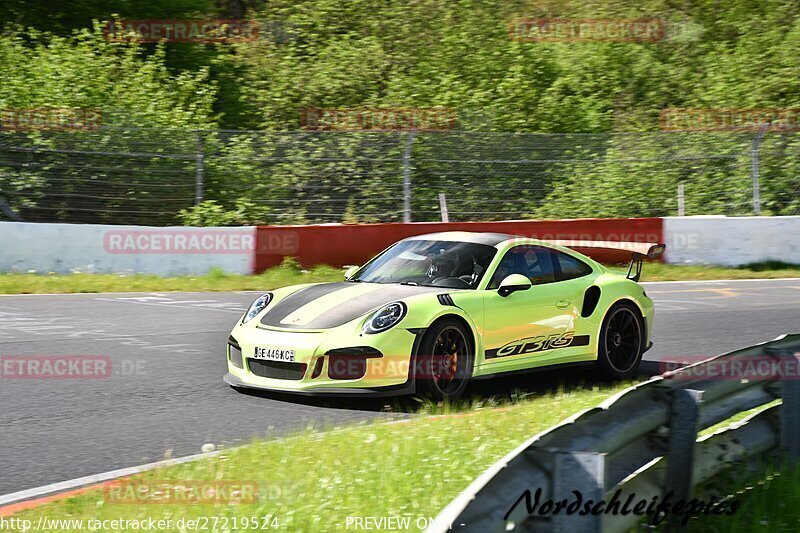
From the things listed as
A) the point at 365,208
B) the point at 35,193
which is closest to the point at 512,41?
the point at 365,208

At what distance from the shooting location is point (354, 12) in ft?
92.7

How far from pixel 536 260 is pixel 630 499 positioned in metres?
5.00

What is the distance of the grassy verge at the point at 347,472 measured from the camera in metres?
4.55

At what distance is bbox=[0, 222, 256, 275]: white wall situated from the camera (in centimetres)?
1568

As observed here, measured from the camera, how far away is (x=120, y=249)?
1591 cm

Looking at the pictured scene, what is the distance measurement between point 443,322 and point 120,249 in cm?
945

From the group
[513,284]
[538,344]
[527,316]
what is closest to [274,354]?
[513,284]

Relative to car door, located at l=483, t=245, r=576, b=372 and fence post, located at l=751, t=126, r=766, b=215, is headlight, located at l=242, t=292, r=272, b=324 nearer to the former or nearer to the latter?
car door, located at l=483, t=245, r=576, b=372

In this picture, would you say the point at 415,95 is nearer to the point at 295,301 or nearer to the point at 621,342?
the point at 621,342

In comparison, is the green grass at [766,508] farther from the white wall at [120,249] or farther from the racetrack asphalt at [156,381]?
the white wall at [120,249]

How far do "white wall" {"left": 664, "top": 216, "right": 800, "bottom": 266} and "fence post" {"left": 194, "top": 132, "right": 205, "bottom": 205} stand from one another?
26.4ft

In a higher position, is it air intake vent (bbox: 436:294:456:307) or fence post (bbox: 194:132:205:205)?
fence post (bbox: 194:132:205:205)

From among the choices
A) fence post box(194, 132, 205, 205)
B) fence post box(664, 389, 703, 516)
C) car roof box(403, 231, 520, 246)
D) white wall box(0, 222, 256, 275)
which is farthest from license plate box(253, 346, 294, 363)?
fence post box(194, 132, 205, 205)

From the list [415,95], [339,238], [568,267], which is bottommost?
[568,267]
